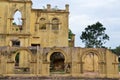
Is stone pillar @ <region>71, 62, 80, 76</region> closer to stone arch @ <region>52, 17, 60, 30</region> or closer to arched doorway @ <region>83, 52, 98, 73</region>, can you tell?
arched doorway @ <region>83, 52, 98, 73</region>

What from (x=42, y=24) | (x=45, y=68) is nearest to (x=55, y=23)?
(x=42, y=24)

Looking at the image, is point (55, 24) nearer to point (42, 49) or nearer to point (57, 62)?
point (57, 62)

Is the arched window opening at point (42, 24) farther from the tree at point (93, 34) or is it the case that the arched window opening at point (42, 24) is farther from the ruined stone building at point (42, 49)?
the tree at point (93, 34)

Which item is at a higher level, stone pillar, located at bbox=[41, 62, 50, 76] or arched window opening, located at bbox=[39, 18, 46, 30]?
arched window opening, located at bbox=[39, 18, 46, 30]

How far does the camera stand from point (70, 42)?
4575cm

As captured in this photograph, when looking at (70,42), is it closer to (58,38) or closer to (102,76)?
(58,38)

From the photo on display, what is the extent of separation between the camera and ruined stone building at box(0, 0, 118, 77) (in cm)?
3219

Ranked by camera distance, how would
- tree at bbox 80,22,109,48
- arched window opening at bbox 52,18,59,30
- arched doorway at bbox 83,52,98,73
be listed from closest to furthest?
arched doorway at bbox 83,52,98,73, arched window opening at bbox 52,18,59,30, tree at bbox 80,22,109,48

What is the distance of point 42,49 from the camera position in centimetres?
3231

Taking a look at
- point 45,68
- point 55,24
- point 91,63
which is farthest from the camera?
point 55,24

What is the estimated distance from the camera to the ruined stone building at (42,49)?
3219 centimetres

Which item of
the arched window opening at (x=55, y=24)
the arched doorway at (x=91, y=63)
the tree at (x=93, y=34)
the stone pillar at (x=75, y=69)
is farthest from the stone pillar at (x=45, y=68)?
the tree at (x=93, y=34)

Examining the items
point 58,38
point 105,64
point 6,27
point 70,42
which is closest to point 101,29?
point 70,42

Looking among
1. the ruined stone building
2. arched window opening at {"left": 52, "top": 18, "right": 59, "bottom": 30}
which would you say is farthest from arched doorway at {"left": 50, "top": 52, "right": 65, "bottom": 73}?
arched window opening at {"left": 52, "top": 18, "right": 59, "bottom": 30}
